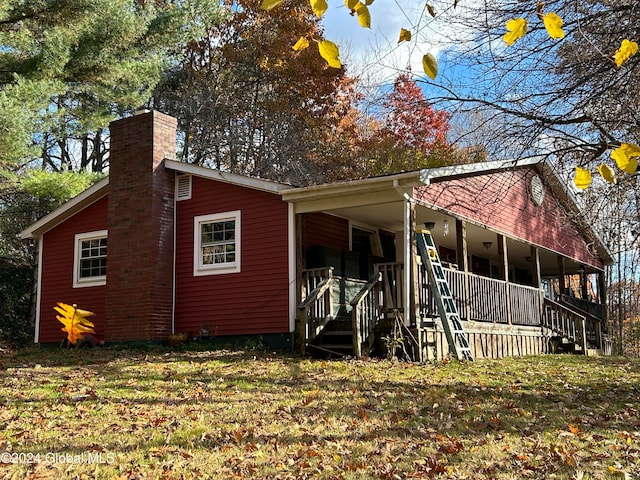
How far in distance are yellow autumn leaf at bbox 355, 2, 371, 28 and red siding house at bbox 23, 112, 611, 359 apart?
28.3 ft

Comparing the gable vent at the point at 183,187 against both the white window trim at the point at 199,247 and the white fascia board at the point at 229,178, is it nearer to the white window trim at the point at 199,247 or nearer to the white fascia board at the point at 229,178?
the white fascia board at the point at 229,178

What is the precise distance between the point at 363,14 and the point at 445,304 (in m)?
9.69

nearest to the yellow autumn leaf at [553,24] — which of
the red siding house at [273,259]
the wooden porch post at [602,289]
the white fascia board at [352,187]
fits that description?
the red siding house at [273,259]

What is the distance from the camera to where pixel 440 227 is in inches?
656

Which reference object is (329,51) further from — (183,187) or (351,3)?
(183,187)

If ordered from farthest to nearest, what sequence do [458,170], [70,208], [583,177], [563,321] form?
[563,321]
[70,208]
[458,170]
[583,177]

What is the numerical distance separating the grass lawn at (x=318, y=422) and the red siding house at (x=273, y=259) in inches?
88.6

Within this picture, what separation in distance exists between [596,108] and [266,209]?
7.52 m

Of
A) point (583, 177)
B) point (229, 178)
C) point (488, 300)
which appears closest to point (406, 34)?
point (583, 177)

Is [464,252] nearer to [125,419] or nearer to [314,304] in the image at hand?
[314,304]

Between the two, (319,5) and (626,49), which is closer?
(319,5)

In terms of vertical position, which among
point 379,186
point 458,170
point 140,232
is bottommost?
point 140,232

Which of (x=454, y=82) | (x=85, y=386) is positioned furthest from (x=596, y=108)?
(x=85, y=386)

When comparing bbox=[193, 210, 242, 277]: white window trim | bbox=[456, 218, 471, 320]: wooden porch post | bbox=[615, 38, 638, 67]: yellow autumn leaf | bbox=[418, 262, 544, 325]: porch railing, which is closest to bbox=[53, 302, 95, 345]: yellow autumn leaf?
bbox=[193, 210, 242, 277]: white window trim
